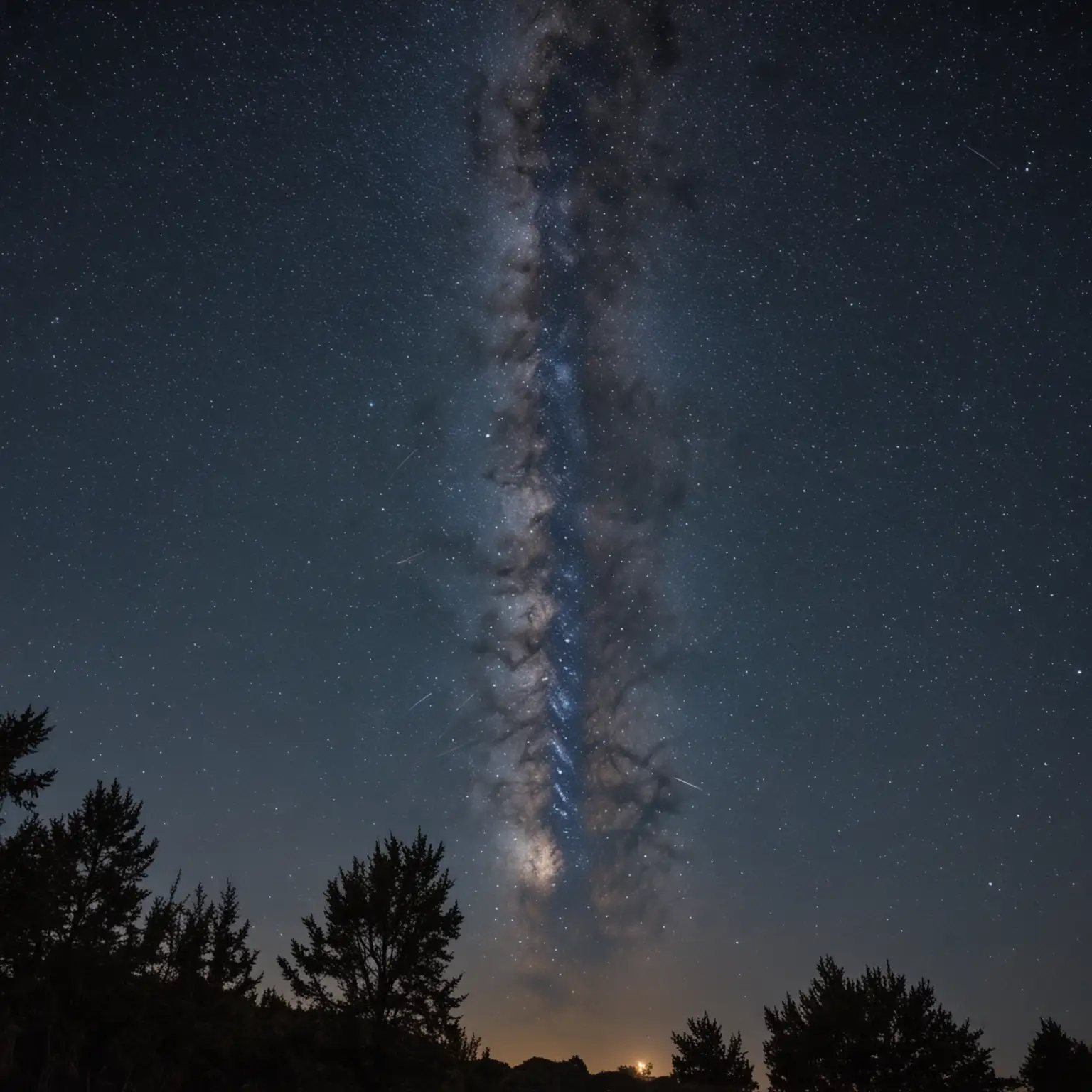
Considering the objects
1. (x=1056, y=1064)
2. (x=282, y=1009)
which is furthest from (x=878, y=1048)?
(x=282, y=1009)

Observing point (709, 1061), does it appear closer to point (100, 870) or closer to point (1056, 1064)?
point (1056, 1064)

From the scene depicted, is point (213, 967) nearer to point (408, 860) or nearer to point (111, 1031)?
point (408, 860)

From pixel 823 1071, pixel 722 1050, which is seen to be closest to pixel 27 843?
pixel 823 1071

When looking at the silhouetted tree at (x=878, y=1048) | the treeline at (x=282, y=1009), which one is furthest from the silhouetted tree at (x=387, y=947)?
the silhouetted tree at (x=878, y=1048)

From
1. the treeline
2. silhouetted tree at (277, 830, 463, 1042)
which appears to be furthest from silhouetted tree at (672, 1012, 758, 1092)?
silhouetted tree at (277, 830, 463, 1042)

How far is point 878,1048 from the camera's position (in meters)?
31.8

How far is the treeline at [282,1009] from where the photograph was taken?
16.8m

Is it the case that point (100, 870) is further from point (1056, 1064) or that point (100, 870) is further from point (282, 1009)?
point (1056, 1064)

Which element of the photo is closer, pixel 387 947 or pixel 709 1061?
pixel 387 947

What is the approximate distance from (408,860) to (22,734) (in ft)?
47.4

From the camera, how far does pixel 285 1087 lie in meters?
19.2

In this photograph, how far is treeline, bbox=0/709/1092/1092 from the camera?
1680cm

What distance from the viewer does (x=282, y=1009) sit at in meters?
25.1

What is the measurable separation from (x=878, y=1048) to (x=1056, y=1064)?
1392 cm
